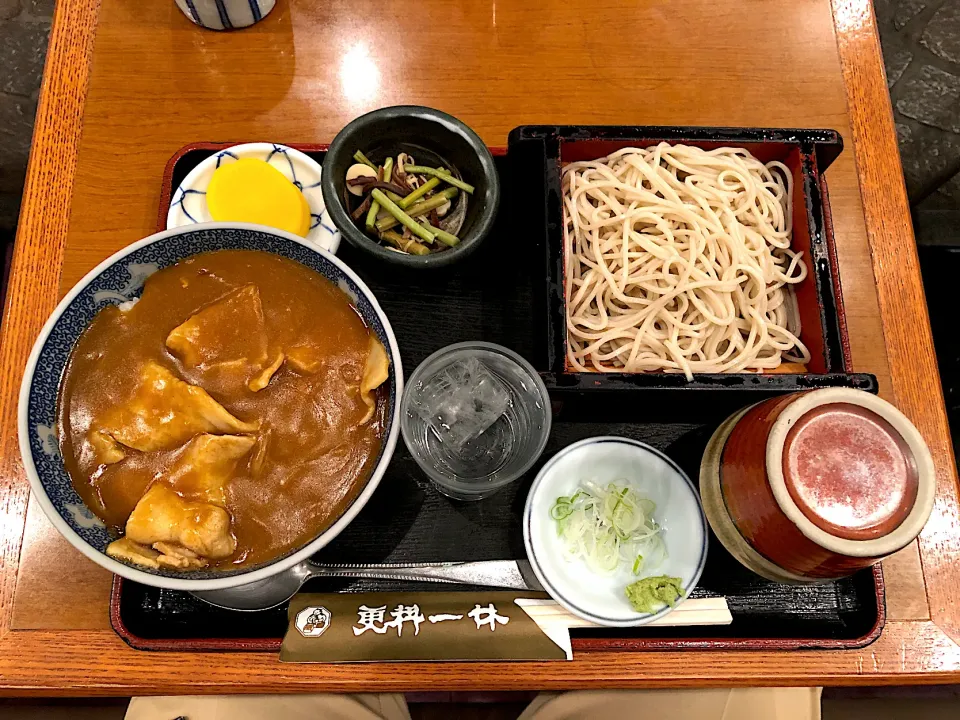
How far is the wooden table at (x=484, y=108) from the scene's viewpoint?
1633mm

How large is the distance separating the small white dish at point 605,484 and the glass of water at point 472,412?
113 mm

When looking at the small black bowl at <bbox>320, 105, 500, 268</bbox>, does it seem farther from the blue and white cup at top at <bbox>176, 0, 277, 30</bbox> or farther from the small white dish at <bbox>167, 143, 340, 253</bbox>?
the blue and white cup at top at <bbox>176, 0, 277, 30</bbox>

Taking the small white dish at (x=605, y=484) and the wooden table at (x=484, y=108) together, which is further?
the wooden table at (x=484, y=108)

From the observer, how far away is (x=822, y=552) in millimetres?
1310

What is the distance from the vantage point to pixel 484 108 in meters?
1.96

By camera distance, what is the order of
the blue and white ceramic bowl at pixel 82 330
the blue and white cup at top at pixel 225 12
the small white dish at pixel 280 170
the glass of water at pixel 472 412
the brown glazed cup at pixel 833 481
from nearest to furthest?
1. the blue and white ceramic bowl at pixel 82 330
2. the brown glazed cup at pixel 833 481
3. the glass of water at pixel 472 412
4. the small white dish at pixel 280 170
5. the blue and white cup at top at pixel 225 12

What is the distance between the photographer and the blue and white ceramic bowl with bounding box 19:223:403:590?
1.18 metres

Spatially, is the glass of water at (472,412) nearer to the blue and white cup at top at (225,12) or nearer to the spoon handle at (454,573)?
the spoon handle at (454,573)

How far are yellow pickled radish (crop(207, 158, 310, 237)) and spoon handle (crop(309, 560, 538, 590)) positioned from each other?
2.85ft

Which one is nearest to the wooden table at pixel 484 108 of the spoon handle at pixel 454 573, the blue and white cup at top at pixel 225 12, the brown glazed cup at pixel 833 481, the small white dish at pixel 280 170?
the blue and white cup at top at pixel 225 12

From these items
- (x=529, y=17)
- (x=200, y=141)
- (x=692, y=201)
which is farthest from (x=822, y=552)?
(x=200, y=141)

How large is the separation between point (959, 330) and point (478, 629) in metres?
2.41

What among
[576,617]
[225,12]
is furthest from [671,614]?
[225,12]

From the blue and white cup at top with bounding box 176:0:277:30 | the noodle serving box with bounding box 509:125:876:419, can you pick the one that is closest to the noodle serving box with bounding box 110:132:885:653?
the noodle serving box with bounding box 509:125:876:419
